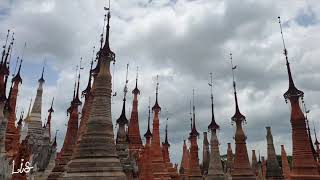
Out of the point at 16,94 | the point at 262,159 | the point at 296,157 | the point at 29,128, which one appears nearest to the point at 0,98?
the point at 16,94

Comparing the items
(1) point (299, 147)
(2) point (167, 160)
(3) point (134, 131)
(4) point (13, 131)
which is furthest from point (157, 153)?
(1) point (299, 147)

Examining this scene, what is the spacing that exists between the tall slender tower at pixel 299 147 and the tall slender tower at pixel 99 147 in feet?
41.0

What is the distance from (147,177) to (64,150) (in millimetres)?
8277

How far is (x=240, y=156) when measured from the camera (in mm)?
32938

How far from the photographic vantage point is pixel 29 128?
53.4 metres

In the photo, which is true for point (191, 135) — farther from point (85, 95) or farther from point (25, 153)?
point (25, 153)

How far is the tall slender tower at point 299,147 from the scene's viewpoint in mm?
23219

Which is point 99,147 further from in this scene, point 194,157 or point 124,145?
point 194,157

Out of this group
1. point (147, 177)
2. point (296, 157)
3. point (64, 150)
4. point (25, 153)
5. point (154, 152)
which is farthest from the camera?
point (154, 152)

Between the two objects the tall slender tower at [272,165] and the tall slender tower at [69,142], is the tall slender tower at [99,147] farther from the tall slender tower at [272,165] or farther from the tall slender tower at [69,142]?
the tall slender tower at [272,165]

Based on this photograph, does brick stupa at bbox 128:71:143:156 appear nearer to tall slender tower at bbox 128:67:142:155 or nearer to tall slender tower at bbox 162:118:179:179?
tall slender tower at bbox 128:67:142:155

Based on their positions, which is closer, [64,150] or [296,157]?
[296,157]

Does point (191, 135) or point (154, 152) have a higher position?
point (191, 135)

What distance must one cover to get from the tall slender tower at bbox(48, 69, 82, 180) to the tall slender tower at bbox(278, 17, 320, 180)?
18.0 metres
